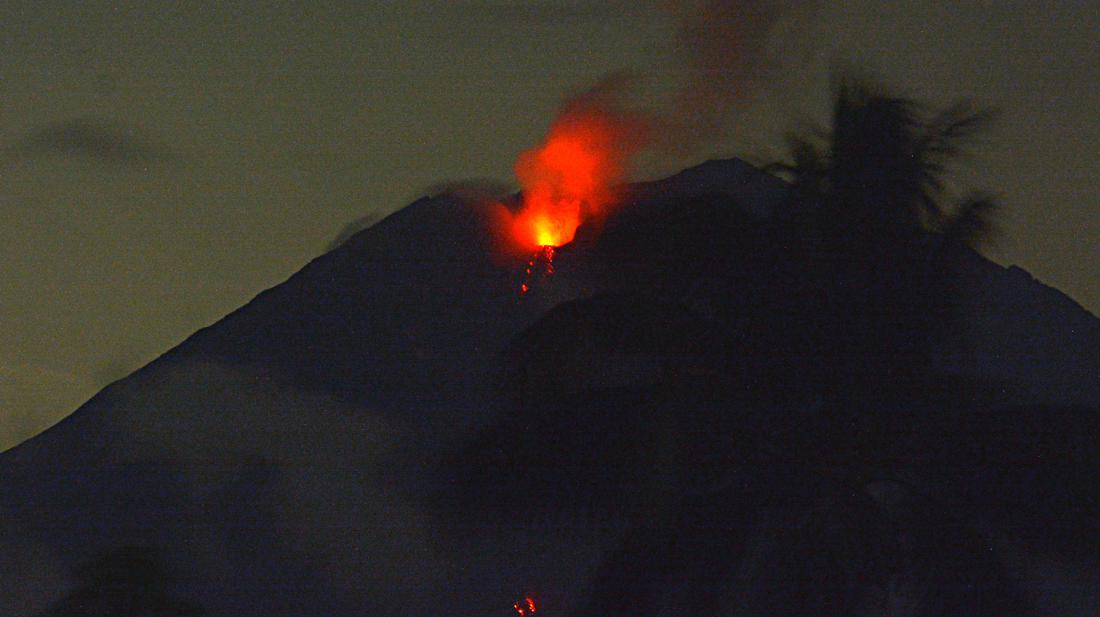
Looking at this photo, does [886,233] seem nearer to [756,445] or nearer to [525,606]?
[756,445]

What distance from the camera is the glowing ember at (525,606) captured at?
101 ft

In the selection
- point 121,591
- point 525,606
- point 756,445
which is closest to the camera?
point 756,445

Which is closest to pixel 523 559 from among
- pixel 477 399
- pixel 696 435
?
pixel 477 399

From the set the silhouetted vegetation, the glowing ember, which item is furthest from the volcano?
the glowing ember

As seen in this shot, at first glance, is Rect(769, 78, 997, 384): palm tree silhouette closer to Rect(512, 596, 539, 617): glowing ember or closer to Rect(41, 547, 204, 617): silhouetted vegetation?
Rect(41, 547, 204, 617): silhouetted vegetation

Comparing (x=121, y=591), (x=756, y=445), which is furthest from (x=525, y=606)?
(x=756, y=445)

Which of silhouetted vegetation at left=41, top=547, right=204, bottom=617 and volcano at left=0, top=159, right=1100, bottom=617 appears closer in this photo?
volcano at left=0, top=159, right=1100, bottom=617

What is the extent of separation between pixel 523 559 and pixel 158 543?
256 inches

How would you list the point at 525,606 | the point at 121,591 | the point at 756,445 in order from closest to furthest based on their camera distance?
the point at 756,445
the point at 121,591
the point at 525,606

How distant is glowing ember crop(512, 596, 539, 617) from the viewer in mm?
30703

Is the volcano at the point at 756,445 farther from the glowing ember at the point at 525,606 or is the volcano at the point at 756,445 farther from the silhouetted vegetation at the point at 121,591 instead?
the glowing ember at the point at 525,606

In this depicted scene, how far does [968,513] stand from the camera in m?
19.7

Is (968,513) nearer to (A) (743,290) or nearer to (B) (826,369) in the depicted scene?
(B) (826,369)

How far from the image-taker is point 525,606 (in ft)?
101
